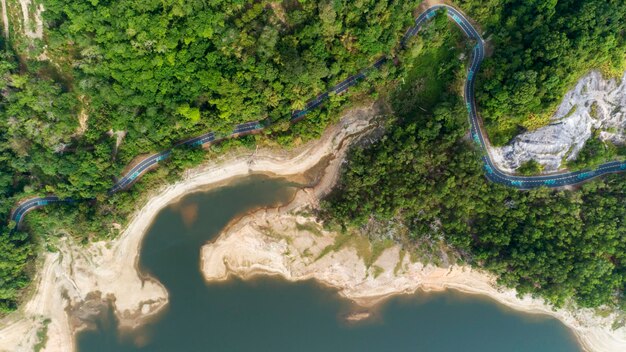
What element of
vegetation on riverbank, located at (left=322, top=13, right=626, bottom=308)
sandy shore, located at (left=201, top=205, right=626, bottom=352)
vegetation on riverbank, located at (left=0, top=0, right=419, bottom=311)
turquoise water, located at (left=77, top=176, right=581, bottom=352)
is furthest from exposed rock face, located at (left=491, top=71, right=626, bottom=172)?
turquoise water, located at (left=77, top=176, right=581, bottom=352)

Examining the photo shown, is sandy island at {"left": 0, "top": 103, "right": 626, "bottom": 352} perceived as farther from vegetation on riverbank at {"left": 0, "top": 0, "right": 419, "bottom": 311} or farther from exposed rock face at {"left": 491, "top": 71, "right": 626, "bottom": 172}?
exposed rock face at {"left": 491, "top": 71, "right": 626, "bottom": 172}

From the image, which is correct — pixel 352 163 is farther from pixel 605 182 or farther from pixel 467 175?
pixel 605 182

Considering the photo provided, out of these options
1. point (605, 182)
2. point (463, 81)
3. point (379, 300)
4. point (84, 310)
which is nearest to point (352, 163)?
point (463, 81)

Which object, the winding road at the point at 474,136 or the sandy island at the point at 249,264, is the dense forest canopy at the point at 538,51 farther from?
the sandy island at the point at 249,264

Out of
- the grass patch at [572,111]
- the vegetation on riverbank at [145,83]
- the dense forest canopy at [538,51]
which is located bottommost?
the grass patch at [572,111]

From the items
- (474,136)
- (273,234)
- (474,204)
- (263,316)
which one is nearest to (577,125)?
(474,136)

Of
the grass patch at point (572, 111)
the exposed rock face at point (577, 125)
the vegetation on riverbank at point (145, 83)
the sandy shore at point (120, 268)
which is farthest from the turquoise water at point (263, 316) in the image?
the grass patch at point (572, 111)
